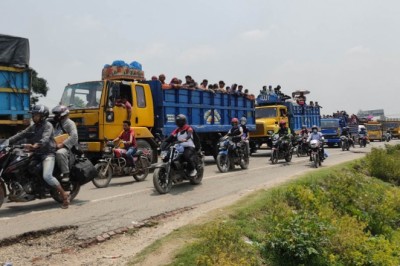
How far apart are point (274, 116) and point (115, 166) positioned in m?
12.4

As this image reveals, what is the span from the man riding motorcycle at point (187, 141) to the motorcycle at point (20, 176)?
118 inches

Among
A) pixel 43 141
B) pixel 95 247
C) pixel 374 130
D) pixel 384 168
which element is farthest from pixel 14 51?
pixel 374 130

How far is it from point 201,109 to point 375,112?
87539 millimetres

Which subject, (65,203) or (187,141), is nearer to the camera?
(65,203)

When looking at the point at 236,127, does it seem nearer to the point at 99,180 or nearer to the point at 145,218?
the point at 99,180

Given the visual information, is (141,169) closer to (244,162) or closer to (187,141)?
(187,141)

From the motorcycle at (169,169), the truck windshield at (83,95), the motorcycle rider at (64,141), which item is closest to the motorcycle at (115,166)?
the truck windshield at (83,95)

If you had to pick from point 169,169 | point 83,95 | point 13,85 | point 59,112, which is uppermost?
point 13,85

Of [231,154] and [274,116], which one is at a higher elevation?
[274,116]

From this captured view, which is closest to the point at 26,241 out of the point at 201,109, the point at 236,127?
the point at 236,127

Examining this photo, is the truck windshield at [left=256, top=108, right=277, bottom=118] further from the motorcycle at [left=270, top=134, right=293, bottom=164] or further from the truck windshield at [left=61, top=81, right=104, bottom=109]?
the truck windshield at [left=61, top=81, right=104, bottom=109]

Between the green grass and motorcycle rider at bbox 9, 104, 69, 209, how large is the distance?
2.60 meters

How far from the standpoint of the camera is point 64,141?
7.36 meters

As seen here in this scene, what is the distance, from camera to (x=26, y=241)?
529 cm
